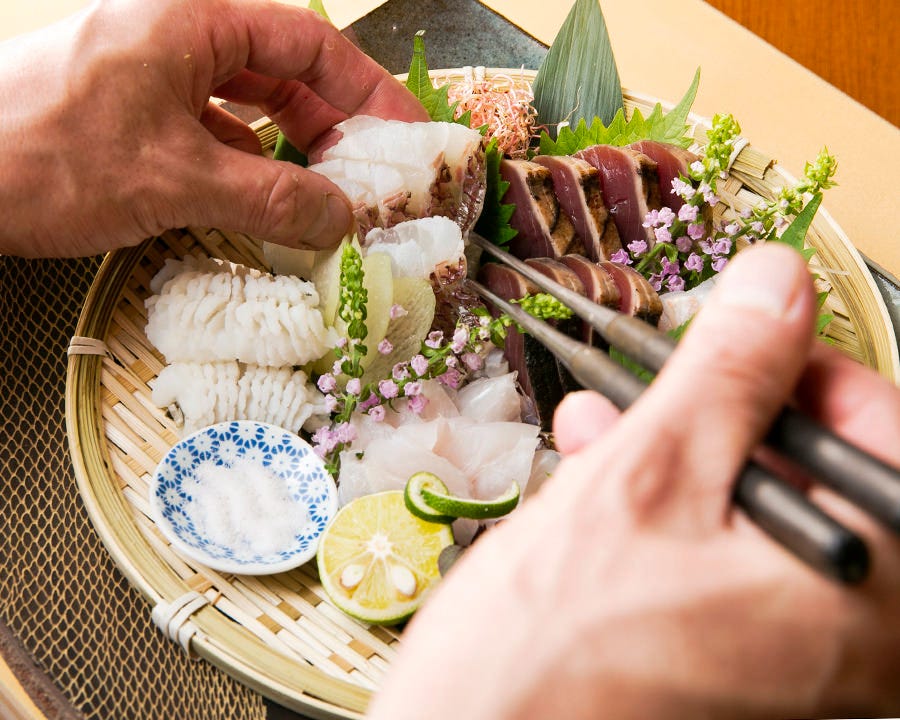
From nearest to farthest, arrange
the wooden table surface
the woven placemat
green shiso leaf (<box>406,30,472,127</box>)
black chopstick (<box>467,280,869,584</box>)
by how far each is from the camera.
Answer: black chopstick (<box>467,280,869,584</box>), the woven placemat, green shiso leaf (<box>406,30,472,127</box>), the wooden table surface

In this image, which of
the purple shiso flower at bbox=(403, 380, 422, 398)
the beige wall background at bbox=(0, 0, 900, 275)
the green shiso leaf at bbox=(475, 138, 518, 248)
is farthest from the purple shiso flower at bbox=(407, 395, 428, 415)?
the beige wall background at bbox=(0, 0, 900, 275)

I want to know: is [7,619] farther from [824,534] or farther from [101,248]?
[824,534]

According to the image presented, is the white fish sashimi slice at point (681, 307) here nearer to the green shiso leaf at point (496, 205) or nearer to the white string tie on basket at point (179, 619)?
the green shiso leaf at point (496, 205)

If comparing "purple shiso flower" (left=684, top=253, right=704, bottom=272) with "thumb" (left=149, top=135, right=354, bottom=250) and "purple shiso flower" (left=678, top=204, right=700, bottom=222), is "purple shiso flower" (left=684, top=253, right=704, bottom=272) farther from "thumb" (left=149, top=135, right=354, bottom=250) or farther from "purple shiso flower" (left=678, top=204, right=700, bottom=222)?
"thumb" (left=149, top=135, right=354, bottom=250)

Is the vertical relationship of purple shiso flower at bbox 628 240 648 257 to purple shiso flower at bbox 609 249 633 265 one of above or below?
above

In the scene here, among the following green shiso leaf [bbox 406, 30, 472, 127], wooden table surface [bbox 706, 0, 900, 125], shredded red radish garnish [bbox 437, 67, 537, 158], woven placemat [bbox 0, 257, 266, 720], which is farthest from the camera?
wooden table surface [bbox 706, 0, 900, 125]

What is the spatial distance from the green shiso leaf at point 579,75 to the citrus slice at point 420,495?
1247 mm

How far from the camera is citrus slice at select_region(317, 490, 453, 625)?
146cm

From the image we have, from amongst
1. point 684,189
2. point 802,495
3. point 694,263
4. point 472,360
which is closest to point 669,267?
point 694,263

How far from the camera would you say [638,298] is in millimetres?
1805

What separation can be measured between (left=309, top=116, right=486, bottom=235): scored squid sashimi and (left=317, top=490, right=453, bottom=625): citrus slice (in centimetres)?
68

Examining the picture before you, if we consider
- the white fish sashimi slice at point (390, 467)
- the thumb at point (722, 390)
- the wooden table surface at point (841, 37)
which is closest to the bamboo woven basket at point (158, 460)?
the white fish sashimi slice at point (390, 467)

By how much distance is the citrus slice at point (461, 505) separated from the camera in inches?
59.3

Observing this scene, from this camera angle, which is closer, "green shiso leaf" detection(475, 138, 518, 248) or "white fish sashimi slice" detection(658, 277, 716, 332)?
"white fish sashimi slice" detection(658, 277, 716, 332)
